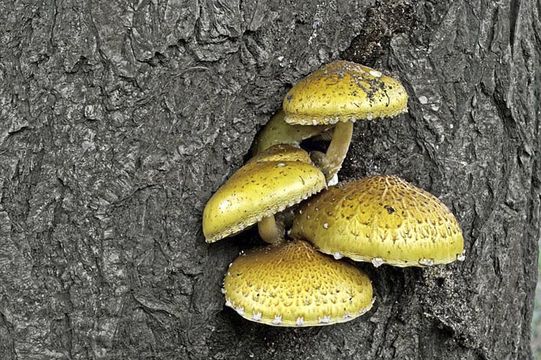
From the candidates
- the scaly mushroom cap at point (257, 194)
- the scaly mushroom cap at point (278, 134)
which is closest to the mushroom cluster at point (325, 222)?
the scaly mushroom cap at point (257, 194)

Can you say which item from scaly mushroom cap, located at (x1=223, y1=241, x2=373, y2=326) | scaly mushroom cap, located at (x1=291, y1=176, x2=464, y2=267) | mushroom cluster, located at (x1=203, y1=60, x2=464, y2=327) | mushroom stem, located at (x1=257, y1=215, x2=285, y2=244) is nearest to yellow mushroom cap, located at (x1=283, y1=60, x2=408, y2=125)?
mushroom cluster, located at (x1=203, y1=60, x2=464, y2=327)

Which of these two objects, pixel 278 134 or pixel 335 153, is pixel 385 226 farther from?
pixel 278 134

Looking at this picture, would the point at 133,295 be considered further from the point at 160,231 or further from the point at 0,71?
the point at 0,71

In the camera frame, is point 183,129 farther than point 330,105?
Yes

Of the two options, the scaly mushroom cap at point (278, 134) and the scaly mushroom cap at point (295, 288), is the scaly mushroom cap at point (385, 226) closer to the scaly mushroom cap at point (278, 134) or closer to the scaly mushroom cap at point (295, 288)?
the scaly mushroom cap at point (295, 288)

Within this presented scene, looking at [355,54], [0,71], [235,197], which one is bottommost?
[235,197]

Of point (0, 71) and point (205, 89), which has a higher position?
point (0, 71)

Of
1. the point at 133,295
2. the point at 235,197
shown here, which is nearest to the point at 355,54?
the point at 235,197
